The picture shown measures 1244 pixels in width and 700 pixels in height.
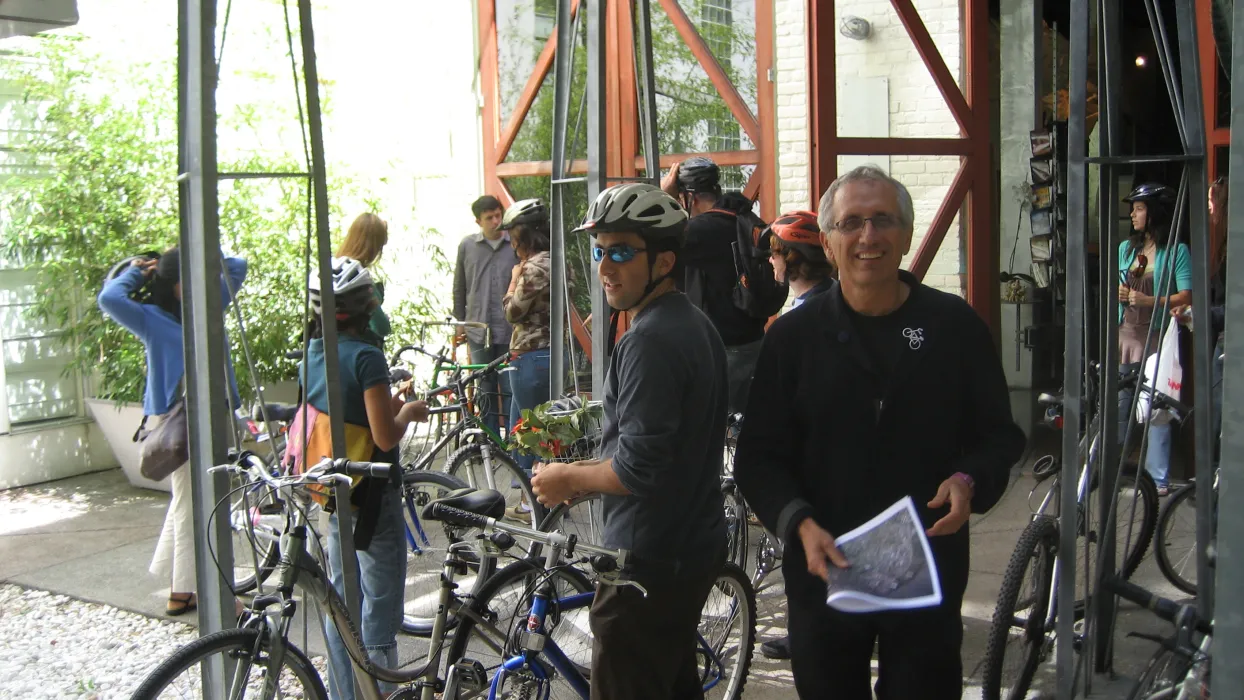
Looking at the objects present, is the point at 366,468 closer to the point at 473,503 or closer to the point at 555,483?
the point at 473,503

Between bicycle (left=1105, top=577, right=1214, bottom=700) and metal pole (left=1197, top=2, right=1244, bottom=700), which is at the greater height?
metal pole (left=1197, top=2, right=1244, bottom=700)

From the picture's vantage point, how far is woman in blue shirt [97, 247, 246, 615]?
5.47 meters

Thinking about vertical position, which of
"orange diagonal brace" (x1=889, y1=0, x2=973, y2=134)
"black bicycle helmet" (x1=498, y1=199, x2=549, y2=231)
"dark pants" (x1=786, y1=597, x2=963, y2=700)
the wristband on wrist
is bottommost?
"dark pants" (x1=786, y1=597, x2=963, y2=700)

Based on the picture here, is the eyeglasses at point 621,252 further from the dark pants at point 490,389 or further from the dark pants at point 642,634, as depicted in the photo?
the dark pants at point 490,389

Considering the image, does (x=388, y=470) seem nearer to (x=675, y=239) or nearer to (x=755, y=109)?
(x=675, y=239)

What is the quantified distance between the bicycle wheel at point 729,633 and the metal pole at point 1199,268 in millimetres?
1449

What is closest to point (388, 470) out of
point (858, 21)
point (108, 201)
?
point (108, 201)

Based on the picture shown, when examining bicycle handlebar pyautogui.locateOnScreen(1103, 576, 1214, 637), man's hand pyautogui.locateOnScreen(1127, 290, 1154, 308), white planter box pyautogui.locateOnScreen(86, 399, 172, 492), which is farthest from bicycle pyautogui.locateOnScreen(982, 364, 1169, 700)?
white planter box pyautogui.locateOnScreen(86, 399, 172, 492)

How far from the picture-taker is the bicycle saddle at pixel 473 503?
314 centimetres

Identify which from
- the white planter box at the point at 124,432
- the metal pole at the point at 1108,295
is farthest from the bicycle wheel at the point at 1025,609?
the white planter box at the point at 124,432

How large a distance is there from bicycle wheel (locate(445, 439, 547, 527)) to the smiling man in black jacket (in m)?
3.66

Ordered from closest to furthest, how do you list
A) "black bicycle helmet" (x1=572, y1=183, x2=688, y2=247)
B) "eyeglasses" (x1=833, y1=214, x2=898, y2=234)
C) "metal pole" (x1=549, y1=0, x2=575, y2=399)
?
"eyeglasses" (x1=833, y1=214, x2=898, y2=234) → "black bicycle helmet" (x1=572, y1=183, x2=688, y2=247) → "metal pole" (x1=549, y1=0, x2=575, y2=399)

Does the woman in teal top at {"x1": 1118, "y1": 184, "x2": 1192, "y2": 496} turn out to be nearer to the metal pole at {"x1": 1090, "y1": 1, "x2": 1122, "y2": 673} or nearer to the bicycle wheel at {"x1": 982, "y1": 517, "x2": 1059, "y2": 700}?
the bicycle wheel at {"x1": 982, "y1": 517, "x2": 1059, "y2": 700}

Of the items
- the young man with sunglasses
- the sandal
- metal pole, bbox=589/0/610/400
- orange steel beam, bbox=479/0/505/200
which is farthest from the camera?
orange steel beam, bbox=479/0/505/200
